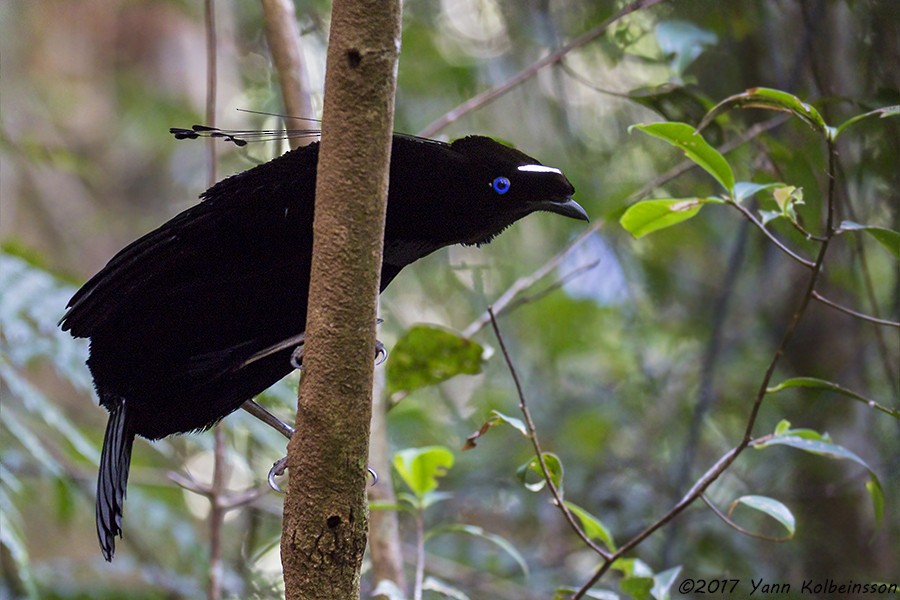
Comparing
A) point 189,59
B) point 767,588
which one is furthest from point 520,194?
point 189,59

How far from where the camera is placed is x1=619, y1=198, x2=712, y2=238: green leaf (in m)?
2.09

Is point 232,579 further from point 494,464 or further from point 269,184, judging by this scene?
point 269,184

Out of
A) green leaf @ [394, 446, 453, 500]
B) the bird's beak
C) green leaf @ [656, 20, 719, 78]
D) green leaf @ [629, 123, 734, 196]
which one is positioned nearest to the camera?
green leaf @ [629, 123, 734, 196]

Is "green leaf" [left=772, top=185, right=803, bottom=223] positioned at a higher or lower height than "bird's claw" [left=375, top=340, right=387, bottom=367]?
higher

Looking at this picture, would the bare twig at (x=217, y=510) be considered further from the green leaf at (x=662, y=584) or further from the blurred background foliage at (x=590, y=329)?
the green leaf at (x=662, y=584)

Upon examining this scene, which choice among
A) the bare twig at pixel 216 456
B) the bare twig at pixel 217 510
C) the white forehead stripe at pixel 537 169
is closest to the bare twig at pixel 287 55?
the bare twig at pixel 216 456

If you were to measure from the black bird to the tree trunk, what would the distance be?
0.56 m

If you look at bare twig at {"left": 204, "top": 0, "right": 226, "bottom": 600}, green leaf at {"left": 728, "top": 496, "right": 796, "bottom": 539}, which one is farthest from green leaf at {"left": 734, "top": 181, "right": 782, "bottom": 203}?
bare twig at {"left": 204, "top": 0, "right": 226, "bottom": 600}

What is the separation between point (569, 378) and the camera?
16.6 feet

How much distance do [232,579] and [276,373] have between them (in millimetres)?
1662

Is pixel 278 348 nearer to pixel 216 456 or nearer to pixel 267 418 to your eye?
pixel 267 418

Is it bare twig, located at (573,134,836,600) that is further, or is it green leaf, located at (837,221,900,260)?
green leaf, located at (837,221,900,260)

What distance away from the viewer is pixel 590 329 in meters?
5.14

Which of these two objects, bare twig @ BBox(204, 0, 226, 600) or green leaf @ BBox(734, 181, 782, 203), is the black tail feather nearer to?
bare twig @ BBox(204, 0, 226, 600)
